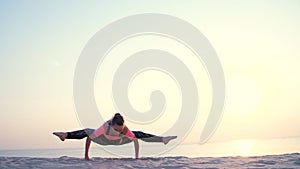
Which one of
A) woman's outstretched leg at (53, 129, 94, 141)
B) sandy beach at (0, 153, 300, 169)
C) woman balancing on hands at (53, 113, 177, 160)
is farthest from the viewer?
woman's outstretched leg at (53, 129, 94, 141)

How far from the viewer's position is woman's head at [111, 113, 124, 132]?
8.23m

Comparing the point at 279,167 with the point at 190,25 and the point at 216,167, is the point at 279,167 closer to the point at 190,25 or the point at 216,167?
the point at 216,167

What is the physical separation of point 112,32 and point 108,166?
917 centimetres

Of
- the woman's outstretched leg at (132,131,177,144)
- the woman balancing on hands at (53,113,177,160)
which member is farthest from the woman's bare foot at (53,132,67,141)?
the woman's outstretched leg at (132,131,177,144)

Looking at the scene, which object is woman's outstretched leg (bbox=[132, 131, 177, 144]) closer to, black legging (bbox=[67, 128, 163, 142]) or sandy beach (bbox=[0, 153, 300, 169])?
black legging (bbox=[67, 128, 163, 142])

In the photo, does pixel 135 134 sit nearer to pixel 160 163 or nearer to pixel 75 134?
pixel 75 134

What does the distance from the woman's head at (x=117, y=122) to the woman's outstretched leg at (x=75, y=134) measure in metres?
0.90

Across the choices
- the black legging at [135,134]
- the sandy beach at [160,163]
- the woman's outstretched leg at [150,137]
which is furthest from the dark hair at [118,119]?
the woman's outstretched leg at [150,137]

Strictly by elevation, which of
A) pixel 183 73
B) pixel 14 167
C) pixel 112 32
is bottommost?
pixel 14 167

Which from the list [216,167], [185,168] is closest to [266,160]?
[216,167]

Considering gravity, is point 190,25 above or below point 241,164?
above

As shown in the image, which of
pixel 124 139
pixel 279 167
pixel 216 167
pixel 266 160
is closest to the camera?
pixel 279 167

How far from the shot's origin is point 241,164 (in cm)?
736

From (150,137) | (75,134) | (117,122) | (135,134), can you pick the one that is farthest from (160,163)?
(75,134)
